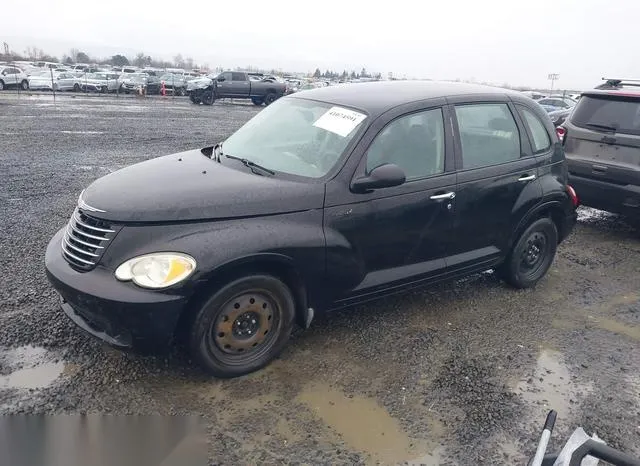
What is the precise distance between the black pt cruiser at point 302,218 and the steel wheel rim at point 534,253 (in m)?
0.12

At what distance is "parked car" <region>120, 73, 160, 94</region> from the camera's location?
33.4 meters

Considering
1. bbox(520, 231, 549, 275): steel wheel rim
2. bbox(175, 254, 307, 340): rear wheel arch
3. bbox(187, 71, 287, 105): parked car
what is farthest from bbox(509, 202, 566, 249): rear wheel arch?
bbox(187, 71, 287, 105): parked car

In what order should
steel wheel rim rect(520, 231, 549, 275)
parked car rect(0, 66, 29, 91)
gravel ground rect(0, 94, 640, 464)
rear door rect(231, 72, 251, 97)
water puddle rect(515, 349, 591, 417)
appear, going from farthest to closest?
parked car rect(0, 66, 29, 91)
rear door rect(231, 72, 251, 97)
steel wheel rim rect(520, 231, 549, 275)
water puddle rect(515, 349, 591, 417)
gravel ground rect(0, 94, 640, 464)

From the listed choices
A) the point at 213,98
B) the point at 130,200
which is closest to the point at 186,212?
the point at 130,200

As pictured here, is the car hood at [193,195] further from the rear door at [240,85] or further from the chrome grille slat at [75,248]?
the rear door at [240,85]

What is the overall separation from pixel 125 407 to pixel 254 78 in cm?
2914

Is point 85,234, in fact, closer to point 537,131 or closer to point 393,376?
point 393,376

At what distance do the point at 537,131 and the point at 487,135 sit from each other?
74cm

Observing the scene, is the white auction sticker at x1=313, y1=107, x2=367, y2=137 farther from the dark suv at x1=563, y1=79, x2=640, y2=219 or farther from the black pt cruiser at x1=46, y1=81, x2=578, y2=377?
the dark suv at x1=563, y1=79, x2=640, y2=219

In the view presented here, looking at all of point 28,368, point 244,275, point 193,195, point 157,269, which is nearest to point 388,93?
point 193,195

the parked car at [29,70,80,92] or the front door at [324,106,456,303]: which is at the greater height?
the front door at [324,106,456,303]

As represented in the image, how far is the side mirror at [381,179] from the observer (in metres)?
3.54

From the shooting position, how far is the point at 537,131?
4.89m

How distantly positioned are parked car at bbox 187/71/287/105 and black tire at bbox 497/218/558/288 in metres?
25.6
